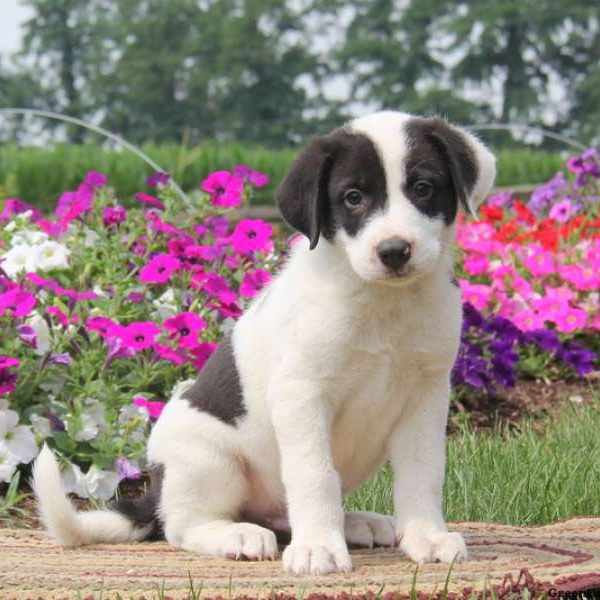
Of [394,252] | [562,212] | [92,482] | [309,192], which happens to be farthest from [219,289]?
[562,212]

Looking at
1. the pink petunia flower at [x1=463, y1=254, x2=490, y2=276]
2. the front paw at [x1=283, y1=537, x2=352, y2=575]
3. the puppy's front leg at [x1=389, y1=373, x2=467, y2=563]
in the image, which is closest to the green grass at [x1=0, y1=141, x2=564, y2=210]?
the pink petunia flower at [x1=463, y1=254, x2=490, y2=276]

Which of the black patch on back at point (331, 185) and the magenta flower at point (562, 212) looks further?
the magenta flower at point (562, 212)

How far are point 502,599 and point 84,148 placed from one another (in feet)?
43.5

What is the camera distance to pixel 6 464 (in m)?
4.57

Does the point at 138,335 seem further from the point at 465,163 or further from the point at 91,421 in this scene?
the point at 465,163

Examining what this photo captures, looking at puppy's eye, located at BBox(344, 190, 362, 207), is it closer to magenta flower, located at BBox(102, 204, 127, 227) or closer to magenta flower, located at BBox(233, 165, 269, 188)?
magenta flower, located at BBox(102, 204, 127, 227)

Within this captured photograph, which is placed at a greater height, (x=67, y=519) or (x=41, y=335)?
(x=41, y=335)

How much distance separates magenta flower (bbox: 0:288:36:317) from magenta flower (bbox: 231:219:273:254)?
→ 1.27 meters

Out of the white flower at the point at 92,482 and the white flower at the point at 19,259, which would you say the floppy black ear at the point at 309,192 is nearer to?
the white flower at the point at 92,482

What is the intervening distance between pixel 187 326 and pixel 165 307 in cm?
52

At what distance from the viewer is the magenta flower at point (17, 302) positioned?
468cm

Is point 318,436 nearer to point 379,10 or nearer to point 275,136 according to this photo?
point 275,136

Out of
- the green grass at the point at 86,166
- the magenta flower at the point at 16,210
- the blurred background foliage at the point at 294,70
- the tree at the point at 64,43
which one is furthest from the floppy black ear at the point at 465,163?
the tree at the point at 64,43

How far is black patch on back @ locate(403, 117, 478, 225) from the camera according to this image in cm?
308
